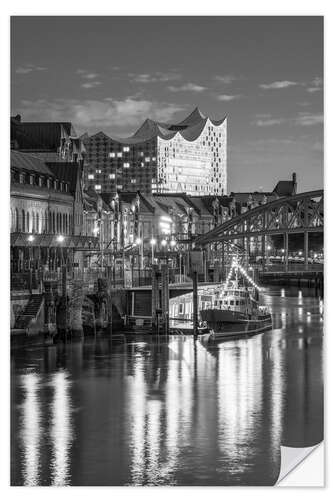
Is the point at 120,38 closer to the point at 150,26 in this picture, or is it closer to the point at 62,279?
the point at 150,26

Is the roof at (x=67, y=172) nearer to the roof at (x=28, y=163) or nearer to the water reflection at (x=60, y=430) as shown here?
the roof at (x=28, y=163)

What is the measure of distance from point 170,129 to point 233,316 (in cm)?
8095

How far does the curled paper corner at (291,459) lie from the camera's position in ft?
56.0

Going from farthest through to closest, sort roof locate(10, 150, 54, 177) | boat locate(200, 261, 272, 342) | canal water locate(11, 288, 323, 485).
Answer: roof locate(10, 150, 54, 177) < boat locate(200, 261, 272, 342) < canal water locate(11, 288, 323, 485)

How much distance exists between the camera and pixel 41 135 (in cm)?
6203

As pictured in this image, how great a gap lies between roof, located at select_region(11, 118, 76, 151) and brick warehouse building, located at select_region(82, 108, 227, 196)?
57798 millimetres

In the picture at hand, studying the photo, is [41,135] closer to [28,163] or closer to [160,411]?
[28,163]

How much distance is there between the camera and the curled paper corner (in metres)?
17.1

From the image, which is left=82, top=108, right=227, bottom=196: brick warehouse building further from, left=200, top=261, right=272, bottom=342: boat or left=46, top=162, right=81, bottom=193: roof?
left=200, top=261, right=272, bottom=342: boat

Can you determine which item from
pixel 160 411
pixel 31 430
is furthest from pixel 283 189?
pixel 31 430

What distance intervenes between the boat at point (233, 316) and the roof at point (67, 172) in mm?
14913

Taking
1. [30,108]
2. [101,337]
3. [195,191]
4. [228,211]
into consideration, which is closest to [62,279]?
[101,337]

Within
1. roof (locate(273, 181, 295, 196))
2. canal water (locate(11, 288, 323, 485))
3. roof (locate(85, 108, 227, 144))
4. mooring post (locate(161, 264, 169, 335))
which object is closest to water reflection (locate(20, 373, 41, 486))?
canal water (locate(11, 288, 323, 485))

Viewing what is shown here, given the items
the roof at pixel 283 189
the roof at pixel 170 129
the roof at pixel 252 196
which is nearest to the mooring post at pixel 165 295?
the roof at pixel 170 129
